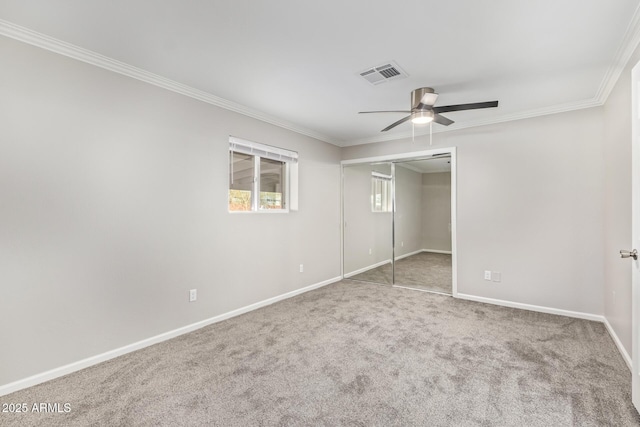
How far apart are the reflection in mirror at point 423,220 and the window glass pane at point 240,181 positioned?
2.76 meters

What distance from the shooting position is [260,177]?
12.8 feet

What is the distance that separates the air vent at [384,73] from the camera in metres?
2.55

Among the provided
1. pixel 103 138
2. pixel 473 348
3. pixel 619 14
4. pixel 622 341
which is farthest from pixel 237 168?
pixel 622 341

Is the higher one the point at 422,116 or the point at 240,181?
the point at 422,116

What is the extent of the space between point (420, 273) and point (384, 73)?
12.8 feet

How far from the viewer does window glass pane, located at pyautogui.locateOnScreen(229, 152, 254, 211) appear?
3.52 meters

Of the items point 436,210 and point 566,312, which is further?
point 436,210

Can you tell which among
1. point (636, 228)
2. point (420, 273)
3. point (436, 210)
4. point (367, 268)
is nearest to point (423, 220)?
point (436, 210)

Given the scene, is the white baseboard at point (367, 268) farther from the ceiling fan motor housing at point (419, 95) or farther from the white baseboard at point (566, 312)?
the ceiling fan motor housing at point (419, 95)

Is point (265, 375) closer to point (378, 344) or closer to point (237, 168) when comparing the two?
point (378, 344)

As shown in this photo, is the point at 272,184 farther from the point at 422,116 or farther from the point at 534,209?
the point at 534,209

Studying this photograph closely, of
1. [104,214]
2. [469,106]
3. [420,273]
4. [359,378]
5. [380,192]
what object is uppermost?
[469,106]

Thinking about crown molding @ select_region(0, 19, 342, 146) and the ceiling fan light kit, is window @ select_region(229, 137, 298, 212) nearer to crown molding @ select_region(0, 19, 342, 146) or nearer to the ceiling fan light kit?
crown molding @ select_region(0, 19, 342, 146)

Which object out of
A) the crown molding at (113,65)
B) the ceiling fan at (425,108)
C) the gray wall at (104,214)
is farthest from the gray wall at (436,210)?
the gray wall at (104,214)
